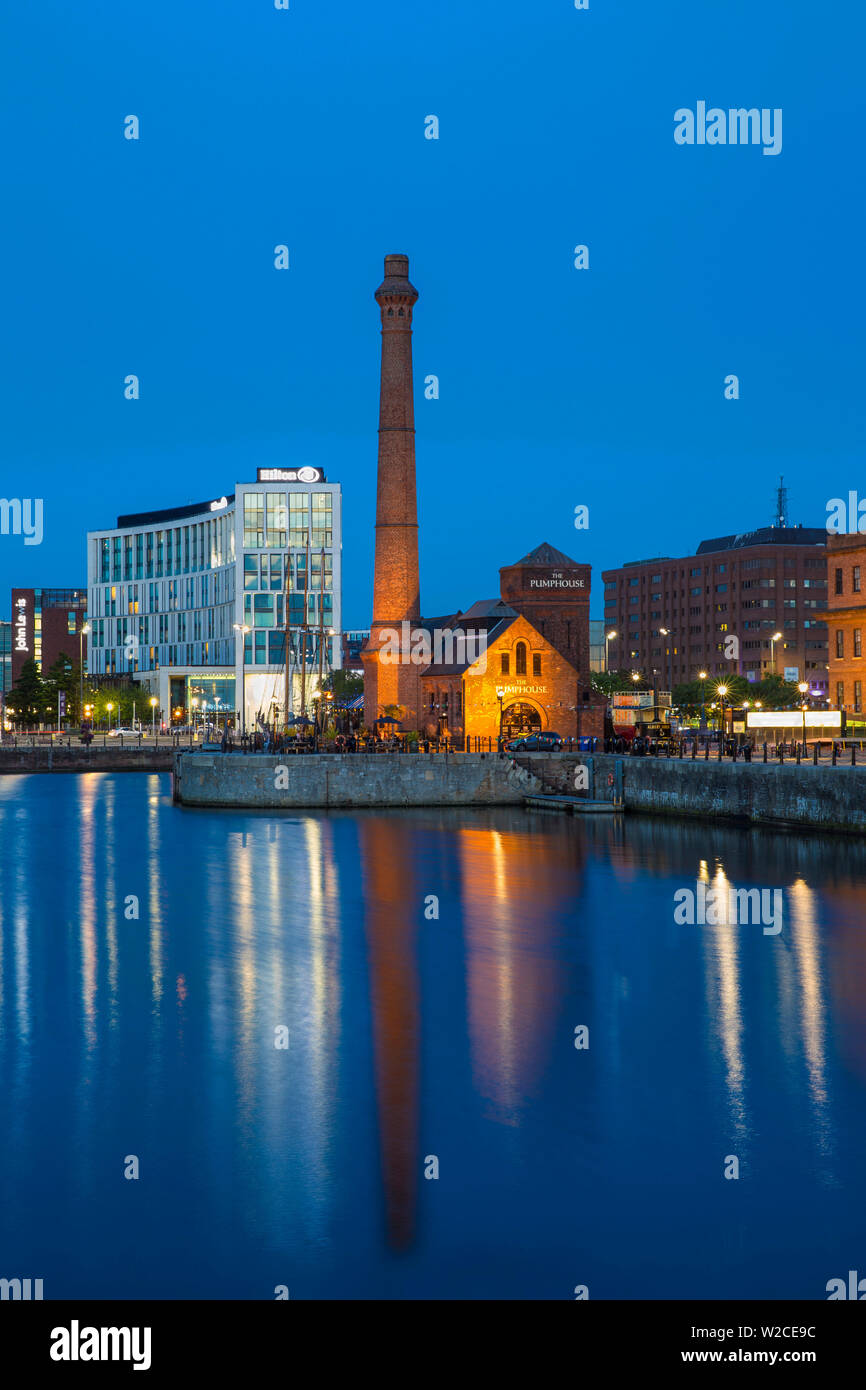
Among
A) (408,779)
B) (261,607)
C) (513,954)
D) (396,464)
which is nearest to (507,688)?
(408,779)

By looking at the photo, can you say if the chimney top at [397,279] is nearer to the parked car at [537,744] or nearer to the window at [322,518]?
the parked car at [537,744]

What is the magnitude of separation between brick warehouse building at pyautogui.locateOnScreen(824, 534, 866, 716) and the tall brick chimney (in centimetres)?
2667

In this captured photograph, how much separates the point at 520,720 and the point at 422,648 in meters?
8.27

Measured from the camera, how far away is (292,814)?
72438 millimetres

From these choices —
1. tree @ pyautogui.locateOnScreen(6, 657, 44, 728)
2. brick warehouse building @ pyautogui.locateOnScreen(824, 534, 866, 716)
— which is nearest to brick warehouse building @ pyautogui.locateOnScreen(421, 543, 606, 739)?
brick warehouse building @ pyautogui.locateOnScreen(824, 534, 866, 716)

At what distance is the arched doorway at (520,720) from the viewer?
8744cm

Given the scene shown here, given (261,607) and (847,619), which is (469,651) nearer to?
(847,619)

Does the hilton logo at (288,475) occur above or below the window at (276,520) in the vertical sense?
above

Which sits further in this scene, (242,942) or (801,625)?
(801,625)

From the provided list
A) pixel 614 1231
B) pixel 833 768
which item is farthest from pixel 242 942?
pixel 833 768

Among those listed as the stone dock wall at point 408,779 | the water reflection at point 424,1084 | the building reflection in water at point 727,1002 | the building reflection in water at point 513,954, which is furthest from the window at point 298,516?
the building reflection in water at point 727,1002

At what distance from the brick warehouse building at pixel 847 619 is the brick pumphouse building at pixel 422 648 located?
64.3 feet
